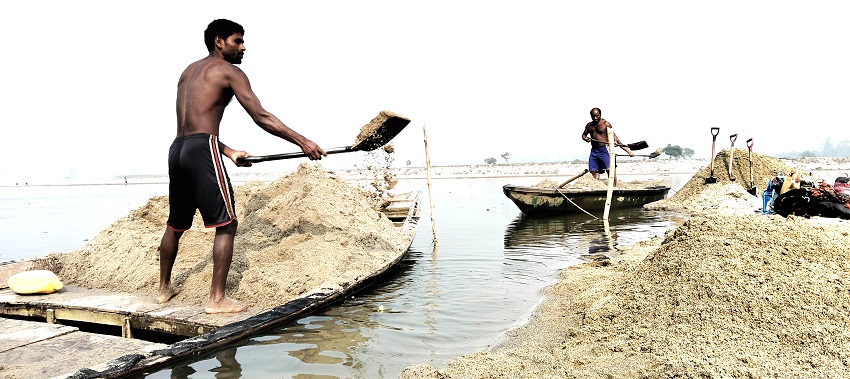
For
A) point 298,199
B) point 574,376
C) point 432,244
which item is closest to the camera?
point 574,376

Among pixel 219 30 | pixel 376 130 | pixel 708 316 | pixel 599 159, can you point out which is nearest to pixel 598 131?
pixel 599 159

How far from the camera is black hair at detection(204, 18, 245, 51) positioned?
3678 mm

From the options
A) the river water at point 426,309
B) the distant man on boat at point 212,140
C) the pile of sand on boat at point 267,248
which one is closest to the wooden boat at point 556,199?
the river water at point 426,309

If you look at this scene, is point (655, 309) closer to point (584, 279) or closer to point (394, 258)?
point (584, 279)

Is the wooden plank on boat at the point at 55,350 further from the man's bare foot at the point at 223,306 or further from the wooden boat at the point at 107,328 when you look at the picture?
the man's bare foot at the point at 223,306

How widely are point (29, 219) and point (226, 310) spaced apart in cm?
1544

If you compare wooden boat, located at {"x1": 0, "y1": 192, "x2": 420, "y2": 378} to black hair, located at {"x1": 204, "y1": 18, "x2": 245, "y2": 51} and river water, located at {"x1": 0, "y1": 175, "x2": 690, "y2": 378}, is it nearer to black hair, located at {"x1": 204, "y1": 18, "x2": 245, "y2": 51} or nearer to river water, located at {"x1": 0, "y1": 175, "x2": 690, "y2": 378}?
river water, located at {"x1": 0, "y1": 175, "x2": 690, "y2": 378}

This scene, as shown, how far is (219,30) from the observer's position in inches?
145

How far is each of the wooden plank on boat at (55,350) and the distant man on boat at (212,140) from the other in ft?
2.45

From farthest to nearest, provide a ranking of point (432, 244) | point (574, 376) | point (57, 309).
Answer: point (432, 244) → point (57, 309) → point (574, 376)

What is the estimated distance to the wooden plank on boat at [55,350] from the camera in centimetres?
253

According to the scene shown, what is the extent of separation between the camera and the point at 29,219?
1499 cm

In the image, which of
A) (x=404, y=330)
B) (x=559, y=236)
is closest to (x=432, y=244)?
(x=559, y=236)

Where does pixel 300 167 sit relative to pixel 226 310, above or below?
above
